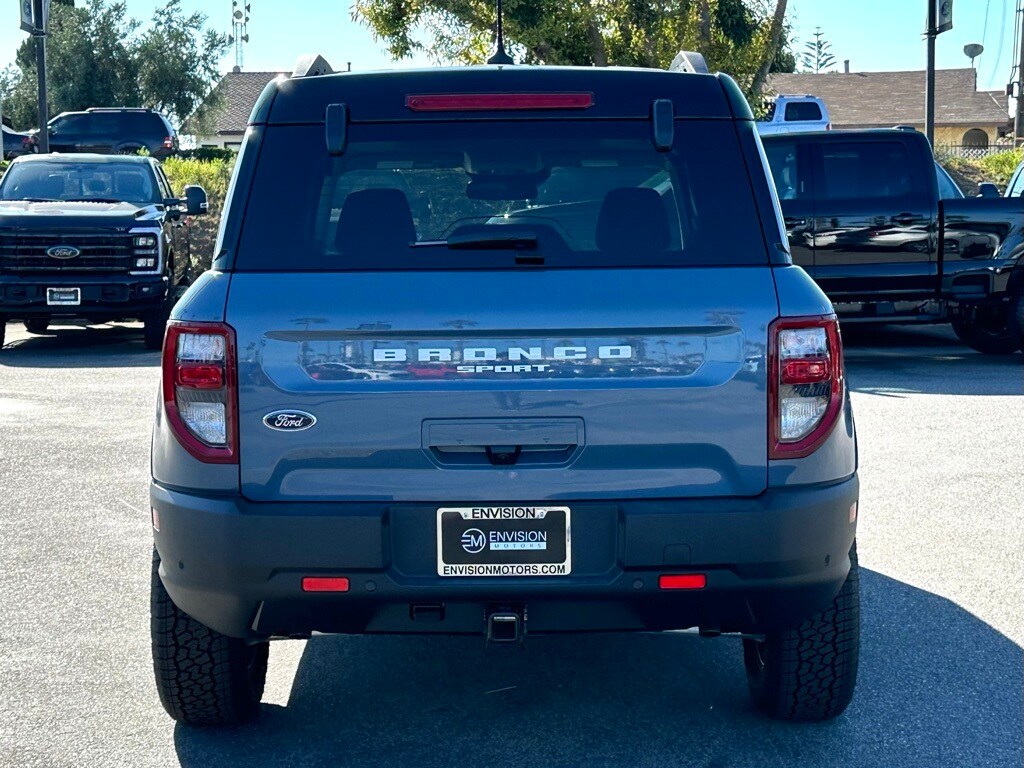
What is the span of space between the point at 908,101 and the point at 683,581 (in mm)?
67680

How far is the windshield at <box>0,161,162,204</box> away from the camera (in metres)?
16.0

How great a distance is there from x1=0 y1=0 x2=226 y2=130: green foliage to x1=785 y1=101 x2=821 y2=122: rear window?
22.5 m

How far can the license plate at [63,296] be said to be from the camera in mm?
14578

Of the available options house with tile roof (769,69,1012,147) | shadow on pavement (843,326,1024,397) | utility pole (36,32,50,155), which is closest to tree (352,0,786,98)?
utility pole (36,32,50,155)

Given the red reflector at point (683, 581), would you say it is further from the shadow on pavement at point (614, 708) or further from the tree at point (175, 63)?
the tree at point (175, 63)

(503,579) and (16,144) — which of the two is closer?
(503,579)

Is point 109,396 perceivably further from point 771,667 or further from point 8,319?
point 771,667

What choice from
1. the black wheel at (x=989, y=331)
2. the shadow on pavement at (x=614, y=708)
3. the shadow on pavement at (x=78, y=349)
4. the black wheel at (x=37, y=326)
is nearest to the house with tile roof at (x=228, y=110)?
the shadow on pavement at (x=78, y=349)

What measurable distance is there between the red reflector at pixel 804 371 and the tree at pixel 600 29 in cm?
2544

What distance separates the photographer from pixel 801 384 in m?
3.79

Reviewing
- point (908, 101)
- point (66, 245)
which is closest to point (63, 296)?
point (66, 245)

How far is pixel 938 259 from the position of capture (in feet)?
44.1

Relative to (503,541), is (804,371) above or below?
above

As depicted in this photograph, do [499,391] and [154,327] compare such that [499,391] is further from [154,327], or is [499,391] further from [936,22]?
[936,22]
